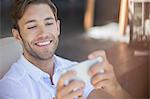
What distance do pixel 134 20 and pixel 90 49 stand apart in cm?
35

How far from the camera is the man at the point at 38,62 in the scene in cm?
154

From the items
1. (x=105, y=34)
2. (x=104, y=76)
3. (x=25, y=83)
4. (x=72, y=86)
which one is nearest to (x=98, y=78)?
(x=104, y=76)

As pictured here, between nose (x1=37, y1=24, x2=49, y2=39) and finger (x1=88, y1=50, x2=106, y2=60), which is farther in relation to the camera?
finger (x1=88, y1=50, x2=106, y2=60)

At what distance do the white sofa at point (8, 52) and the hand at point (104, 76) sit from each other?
37 centimetres

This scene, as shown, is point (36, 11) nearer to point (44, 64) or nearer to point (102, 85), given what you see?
point (44, 64)

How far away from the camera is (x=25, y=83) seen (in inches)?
62.0

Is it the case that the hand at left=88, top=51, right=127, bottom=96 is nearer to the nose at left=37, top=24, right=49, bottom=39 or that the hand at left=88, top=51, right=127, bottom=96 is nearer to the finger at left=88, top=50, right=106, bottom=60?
the finger at left=88, top=50, right=106, bottom=60

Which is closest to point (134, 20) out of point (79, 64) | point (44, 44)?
point (79, 64)

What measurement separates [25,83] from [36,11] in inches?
13.4

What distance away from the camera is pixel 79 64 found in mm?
1657

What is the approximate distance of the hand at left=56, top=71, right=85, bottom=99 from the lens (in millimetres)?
1633

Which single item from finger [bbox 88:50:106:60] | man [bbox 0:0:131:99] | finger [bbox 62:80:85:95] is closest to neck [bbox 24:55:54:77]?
man [bbox 0:0:131:99]

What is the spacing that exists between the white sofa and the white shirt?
0.02m

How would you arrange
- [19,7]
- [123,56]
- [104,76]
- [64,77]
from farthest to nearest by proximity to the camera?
1. [123,56]
2. [104,76]
3. [64,77]
4. [19,7]
